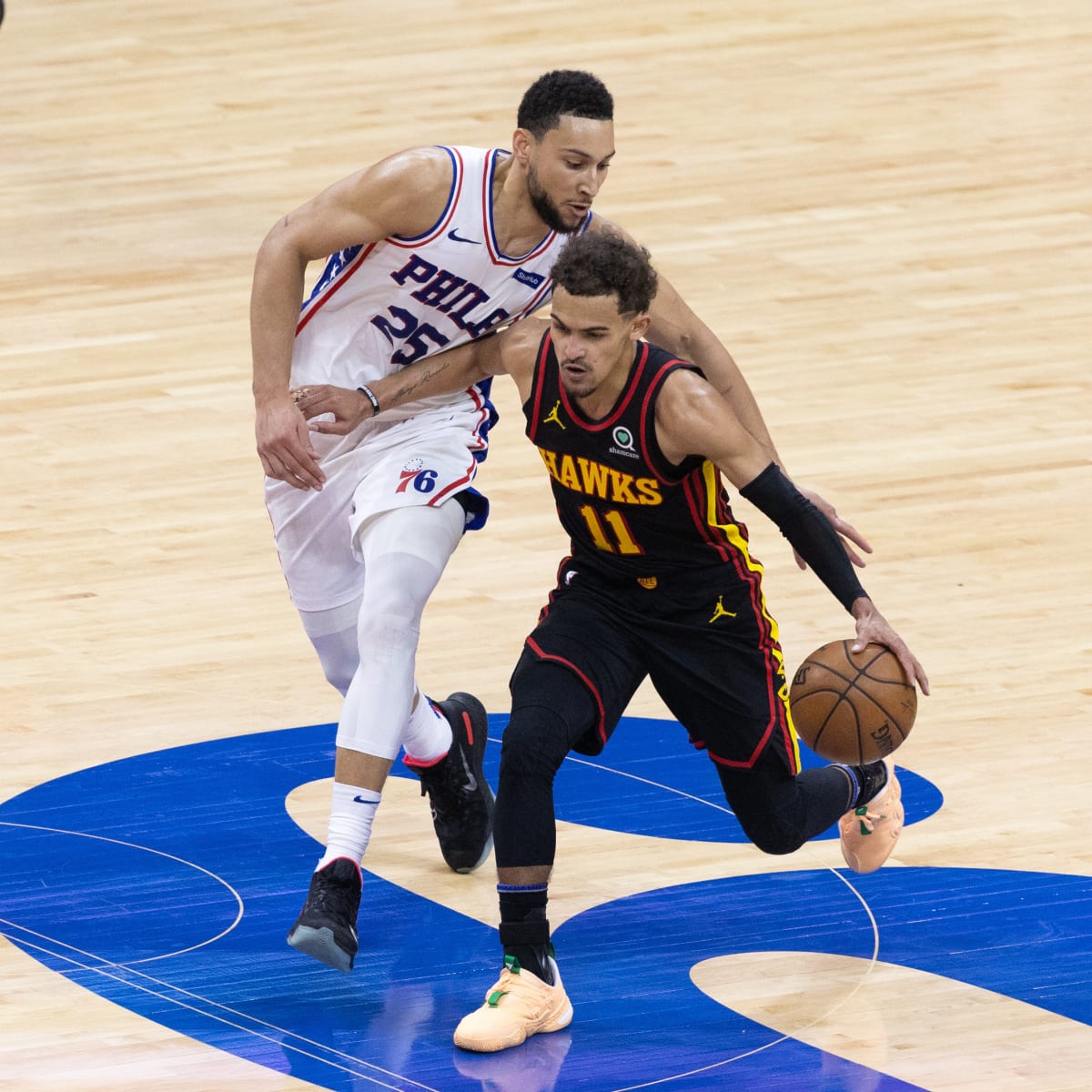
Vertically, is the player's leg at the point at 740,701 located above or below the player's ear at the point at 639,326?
below

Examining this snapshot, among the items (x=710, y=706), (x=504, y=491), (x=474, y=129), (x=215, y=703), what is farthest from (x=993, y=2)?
(x=710, y=706)

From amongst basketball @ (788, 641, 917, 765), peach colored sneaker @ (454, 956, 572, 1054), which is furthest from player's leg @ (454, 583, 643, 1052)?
basketball @ (788, 641, 917, 765)

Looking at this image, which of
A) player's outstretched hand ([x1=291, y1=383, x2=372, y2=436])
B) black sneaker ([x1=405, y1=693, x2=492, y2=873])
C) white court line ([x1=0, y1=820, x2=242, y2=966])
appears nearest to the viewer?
white court line ([x1=0, y1=820, x2=242, y2=966])

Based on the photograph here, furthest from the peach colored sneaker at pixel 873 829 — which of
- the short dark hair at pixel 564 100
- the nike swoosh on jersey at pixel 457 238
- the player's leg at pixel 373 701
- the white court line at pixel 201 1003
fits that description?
the short dark hair at pixel 564 100

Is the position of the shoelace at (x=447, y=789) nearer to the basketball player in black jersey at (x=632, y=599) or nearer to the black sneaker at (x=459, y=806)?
the black sneaker at (x=459, y=806)

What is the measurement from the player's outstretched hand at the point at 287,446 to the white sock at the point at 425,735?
2.12 ft

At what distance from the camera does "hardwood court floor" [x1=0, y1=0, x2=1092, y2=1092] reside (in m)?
5.30

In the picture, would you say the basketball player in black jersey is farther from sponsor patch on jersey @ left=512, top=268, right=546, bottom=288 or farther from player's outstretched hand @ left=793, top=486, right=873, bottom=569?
sponsor patch on jersey @ left=512, top=268, right=546, bottom=288

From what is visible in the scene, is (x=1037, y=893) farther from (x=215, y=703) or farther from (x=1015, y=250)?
(x=1015, y=250)

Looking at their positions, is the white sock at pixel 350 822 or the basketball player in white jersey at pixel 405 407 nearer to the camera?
the white sock at pixel 350 822

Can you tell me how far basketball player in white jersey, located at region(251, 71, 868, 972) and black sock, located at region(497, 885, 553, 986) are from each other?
0.36m

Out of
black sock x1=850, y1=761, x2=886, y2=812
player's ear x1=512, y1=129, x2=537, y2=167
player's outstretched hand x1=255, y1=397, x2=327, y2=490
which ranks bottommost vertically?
black sock x1=850, y1=761, x2=886, y2=812

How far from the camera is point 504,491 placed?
8875 millimetres

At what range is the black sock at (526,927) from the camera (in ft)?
16.7
